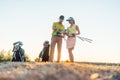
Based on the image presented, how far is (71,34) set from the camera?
640 inches

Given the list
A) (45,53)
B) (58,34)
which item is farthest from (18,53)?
(58,34)

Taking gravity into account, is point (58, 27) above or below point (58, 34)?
above

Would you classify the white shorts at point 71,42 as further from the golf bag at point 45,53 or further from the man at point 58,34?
the golf bag at point 45,53

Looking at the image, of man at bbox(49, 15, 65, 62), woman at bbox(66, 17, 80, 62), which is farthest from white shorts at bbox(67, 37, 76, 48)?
man at bbox(49, 15, 65, 62)

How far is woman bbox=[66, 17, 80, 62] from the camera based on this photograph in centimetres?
1614

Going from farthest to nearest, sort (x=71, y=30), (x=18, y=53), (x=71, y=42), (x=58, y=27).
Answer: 1. (x=18, y=53)
2. (x=58, y=27)
3. (x=71, y=30)
4. (x=71, y=42)

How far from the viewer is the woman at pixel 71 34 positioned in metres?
16.1

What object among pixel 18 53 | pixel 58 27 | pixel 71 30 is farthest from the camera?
pixel 18 53

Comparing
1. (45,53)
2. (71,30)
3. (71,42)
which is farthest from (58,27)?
(45,53)

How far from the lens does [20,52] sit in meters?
18.9

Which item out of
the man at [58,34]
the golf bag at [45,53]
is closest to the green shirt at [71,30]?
the man at [58,34]

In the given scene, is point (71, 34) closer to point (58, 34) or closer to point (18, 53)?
point (58, 34)

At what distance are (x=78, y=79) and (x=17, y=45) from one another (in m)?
10.9

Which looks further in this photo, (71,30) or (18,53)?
(18,53)
